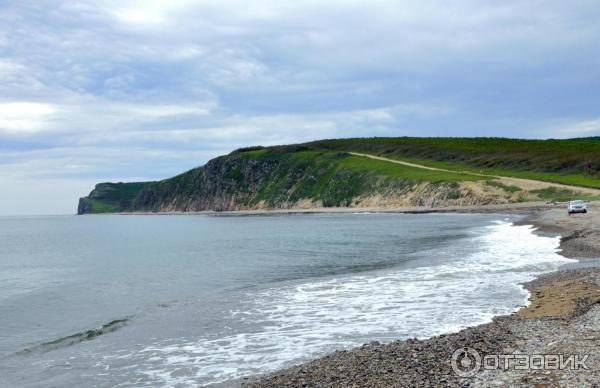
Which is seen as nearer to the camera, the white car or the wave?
the wave

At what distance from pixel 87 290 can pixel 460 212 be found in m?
99.5

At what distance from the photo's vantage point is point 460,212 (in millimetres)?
119438

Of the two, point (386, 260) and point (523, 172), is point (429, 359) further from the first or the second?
point (523, 172)

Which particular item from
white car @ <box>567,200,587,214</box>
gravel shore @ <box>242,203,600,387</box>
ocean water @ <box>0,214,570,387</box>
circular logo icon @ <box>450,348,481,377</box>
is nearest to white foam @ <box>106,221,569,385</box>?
ocean water @ <box>0,214,570,387</box>

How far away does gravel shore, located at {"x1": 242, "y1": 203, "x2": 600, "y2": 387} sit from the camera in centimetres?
1062

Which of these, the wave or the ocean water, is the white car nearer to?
the ocean water

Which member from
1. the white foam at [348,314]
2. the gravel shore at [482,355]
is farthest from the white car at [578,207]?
the gravel shore at [482,355]

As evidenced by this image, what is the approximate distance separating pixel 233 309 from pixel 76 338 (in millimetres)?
6784

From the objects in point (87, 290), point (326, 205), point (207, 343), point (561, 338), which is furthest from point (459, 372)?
point (326, 205)

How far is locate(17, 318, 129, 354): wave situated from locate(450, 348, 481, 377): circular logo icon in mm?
13987

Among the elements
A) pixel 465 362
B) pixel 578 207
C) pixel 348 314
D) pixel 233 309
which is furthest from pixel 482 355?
pixel 578 207

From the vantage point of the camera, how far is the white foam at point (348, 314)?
15.8 m

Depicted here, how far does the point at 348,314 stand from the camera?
21531 millimetres

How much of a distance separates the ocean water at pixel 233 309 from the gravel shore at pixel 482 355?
1.83m
